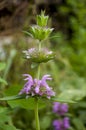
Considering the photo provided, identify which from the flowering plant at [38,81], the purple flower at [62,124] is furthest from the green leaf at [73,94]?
the flowering plant at [38,81]

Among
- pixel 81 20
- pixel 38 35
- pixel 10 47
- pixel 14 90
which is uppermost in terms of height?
pixel 81 20

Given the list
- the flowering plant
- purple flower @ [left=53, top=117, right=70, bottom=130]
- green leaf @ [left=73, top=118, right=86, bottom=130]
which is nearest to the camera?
the flowering plant

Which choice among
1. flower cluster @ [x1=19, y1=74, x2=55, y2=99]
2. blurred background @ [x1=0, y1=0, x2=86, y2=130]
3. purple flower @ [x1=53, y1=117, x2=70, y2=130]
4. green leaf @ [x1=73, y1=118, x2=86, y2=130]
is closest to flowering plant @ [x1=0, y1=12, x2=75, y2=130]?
flower cluster @ [x1=19, y1=74, x2=55, y2=99]

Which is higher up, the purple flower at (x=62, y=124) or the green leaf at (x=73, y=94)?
the green leaf at (x=73, y=94)

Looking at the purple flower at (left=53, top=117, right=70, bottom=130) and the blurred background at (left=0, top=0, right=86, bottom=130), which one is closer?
the purple flower at (left=53, top=117, right=70, bottom=130)

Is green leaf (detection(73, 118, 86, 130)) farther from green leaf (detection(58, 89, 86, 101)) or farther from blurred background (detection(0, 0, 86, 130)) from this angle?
green leaf (detection(58, 89, 86, 101))

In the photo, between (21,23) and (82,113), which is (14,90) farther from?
(21,23)

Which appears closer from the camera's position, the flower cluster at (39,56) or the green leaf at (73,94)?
the flower cluster at (39,56)

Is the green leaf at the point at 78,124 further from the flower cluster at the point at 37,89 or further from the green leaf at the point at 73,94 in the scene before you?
the flower cluster at the point at 37,89

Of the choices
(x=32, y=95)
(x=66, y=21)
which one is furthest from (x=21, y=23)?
(x=66, y=21)
